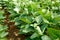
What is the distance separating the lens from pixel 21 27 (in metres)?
2.56

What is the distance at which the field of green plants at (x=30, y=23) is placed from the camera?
92.3 inches

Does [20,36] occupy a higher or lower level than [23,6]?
lower

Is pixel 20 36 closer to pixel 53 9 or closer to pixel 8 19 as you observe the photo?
pixel 8 19

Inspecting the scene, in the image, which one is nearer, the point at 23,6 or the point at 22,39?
the point at 22,39

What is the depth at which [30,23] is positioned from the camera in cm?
256

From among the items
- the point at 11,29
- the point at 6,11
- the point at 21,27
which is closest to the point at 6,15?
the point at 6,11

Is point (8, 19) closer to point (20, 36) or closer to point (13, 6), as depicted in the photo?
point (13, 6)

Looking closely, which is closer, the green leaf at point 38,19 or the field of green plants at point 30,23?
the field of green plants at point 30,23

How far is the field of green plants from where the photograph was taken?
2.34 meters

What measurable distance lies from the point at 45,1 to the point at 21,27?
1.06 m

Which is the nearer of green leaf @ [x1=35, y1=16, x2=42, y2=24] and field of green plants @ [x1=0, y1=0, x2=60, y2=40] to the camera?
field of green plants @ [x1=0, y1=0, x2=60, y2=40]

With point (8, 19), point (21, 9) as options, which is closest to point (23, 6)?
point (21, 9)

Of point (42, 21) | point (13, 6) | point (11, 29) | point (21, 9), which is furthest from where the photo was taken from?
point (13, 6)

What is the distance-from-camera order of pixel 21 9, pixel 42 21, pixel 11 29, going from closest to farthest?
pixel 42 21 < pixel 11 29 < pixel 21 9
